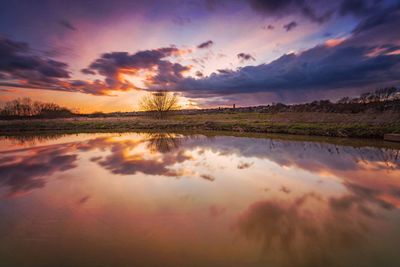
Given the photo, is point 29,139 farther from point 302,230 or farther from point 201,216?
point 302,230

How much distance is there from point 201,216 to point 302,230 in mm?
1697

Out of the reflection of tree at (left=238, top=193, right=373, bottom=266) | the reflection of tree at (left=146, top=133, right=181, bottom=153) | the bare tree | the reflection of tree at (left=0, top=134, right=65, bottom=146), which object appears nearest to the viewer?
the reflection of tree at (left=238, top=193, right=373, bottom=266)

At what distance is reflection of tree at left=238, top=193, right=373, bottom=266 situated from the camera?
2740 millimetres

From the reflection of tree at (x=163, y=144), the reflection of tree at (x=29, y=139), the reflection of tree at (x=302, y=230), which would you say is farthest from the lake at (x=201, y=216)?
the reflection of tree at (x=29, y=139)

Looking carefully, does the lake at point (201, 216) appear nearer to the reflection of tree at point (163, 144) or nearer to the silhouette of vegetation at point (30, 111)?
the reflection of tree at point (163, 144)

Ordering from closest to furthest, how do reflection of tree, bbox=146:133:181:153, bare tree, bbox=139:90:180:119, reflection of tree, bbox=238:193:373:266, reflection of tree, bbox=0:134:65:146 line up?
reflection of tree, bbox=238:193:373:266, reflection of tree, bbox=146:133:181:153, reflection of tree, bbox=0:134:65:146, bare tree, bbox=139:90:180:119

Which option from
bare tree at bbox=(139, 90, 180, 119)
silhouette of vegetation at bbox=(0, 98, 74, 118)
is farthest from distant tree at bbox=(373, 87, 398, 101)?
silhouette of vegetation at bbox=(0, 98, 74, 118)

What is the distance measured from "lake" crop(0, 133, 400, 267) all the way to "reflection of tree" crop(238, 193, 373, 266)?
2 centimetres

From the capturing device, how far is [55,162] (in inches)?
346

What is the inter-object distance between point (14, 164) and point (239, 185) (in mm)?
9282

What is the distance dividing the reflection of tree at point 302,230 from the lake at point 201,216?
0.05 feet

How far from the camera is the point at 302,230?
3.35 m

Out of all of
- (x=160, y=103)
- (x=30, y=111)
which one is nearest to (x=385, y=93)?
(x=160, y=103)

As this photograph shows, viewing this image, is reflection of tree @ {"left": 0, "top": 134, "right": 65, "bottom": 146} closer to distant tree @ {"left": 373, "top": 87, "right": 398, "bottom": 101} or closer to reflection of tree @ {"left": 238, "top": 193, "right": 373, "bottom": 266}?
reflection of tree @ {"left": 238, "top": 193, "right": 373, "bottom": 266}
